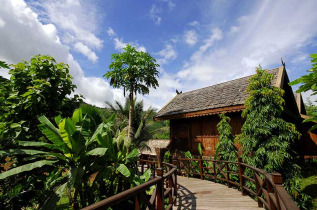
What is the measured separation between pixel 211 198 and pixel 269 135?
158 inches

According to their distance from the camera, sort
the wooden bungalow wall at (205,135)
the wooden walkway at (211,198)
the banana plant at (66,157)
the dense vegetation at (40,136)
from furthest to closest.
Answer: the wooden bungalow wall at (205,135)
the wooden walkway at (211,198)
the banana plant at (66,157)
the dense vegetation at (40,136)

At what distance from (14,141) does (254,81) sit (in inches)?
361

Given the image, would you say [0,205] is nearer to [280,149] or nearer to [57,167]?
[57,167]

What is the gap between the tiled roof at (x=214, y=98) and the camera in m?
10.1

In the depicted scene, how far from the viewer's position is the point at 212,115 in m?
11.0

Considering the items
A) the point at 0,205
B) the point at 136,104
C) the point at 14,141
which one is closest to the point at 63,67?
the point at 14,141

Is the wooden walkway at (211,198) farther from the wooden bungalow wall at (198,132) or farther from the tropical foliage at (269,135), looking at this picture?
the wooden bungalow wall at (198,132)

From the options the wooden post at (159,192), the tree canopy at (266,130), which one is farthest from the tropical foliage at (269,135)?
the wooden post at (159,192)

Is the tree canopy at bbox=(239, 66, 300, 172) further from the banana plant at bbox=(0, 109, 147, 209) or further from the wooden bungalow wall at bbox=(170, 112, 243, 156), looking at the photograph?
the banana plant at bbox=(0, 109, 147, 209)

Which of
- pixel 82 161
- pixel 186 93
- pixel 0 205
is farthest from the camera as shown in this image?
pixel 186 93

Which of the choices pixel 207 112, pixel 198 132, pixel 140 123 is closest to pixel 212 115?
pixel 207 112

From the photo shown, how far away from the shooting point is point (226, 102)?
32.8 ft

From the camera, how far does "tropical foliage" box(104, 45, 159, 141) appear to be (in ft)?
46.6

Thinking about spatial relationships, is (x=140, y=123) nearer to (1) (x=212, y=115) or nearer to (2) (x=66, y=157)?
(1) (x=212, y=115)
